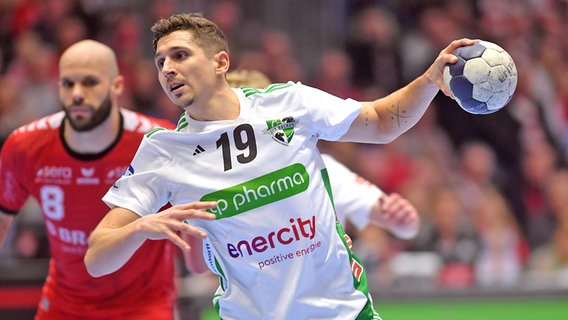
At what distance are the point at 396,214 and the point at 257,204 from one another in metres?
1.66

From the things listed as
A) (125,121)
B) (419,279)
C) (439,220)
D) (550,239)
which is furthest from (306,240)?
(550,239)

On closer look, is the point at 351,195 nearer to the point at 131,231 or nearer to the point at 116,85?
the point at 116,85

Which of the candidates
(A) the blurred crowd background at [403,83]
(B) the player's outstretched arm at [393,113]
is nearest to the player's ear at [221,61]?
(B) the player's outstretched arm at [393,113]

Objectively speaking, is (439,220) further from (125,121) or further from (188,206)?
(188,206)

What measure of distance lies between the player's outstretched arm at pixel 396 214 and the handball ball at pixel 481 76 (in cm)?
147

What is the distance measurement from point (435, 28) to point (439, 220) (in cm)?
392

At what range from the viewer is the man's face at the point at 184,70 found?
4.52 metres

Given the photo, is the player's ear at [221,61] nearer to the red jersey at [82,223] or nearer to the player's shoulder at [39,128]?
the red jersey at [82,223]

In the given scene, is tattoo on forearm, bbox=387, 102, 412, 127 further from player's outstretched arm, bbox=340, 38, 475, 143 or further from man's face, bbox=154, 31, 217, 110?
man's face, bbox=154, 31, 217, 110

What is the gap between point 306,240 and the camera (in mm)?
4543

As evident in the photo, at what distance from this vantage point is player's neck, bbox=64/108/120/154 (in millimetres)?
5867

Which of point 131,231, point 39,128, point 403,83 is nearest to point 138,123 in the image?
point 39,128

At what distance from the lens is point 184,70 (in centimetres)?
453

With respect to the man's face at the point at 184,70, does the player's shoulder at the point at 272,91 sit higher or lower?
lower
